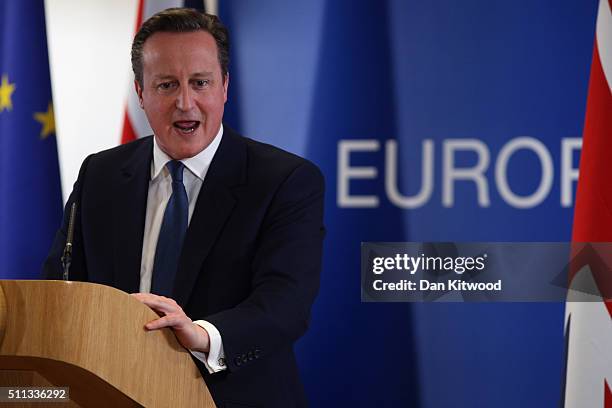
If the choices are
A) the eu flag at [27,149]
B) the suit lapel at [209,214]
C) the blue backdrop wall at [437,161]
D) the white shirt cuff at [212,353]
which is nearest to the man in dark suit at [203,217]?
the suit lapel at [209,214]

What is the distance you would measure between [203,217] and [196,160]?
240mm

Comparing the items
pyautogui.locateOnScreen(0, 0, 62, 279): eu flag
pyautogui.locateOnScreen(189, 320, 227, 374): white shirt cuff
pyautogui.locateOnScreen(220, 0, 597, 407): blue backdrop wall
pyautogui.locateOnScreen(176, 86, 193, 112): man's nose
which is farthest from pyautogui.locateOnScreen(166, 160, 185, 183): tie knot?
pyautogui.locateOnScreen(0, 0, 62, 279): eu flag

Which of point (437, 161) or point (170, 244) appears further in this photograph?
point (437, 161)

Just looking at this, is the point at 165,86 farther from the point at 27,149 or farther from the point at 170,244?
the point at 27,149

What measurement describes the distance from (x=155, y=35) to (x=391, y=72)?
1.05 meters

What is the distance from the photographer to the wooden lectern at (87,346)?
1.67 m

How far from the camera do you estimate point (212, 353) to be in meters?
2.08

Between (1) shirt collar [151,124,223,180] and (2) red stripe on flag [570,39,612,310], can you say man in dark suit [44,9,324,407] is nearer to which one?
(1) shirt collar [151,124,223,180]

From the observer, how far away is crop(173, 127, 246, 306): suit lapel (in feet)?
8.03

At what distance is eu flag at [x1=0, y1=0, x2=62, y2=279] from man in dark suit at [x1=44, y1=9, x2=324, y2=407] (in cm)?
109

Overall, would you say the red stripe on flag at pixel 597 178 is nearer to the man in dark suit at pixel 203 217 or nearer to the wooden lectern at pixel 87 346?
the man in dark suit at pixel 203 217

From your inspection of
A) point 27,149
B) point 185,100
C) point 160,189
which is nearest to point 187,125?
point 185,100

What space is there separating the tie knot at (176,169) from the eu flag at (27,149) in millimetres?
1359

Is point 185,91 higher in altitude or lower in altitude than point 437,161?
higher
